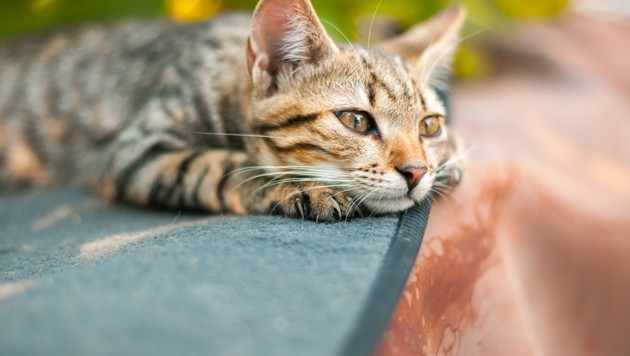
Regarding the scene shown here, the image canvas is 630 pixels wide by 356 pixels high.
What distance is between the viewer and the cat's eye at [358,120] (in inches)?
61.7

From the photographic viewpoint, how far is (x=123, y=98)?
2.41m

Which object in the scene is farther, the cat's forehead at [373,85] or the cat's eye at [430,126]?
the cat's eye at [430,126]

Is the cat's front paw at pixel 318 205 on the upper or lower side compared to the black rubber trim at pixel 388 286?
lower

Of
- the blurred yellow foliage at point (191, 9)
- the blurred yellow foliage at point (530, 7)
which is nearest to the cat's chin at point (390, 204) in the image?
the blurred yellow foliage at point (530, 7)

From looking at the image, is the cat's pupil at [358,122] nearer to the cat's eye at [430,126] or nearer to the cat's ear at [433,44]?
the cat's eye at [430,126]

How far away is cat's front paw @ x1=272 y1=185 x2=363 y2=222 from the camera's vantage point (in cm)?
146

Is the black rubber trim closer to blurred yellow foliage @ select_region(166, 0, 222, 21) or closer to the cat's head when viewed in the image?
the cat's head

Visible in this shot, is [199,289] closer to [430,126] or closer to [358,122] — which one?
[358,122]

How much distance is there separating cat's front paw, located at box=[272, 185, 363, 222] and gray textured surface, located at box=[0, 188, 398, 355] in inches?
1.5

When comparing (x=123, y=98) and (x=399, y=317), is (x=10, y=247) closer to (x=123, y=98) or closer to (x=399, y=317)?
(x=123, y=98)

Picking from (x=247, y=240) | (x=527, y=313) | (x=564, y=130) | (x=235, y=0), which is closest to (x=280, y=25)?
(x=247, y=240)

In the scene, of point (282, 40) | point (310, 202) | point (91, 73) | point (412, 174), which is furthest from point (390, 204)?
point (91, 73)

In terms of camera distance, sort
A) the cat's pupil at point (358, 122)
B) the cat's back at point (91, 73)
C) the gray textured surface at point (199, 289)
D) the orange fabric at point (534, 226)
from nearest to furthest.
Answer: the gray textured surface at point (199, 289) < the orange fabric at point (534, 226) < the cat's pupil at point (358, 122) < the cat's back at point (91, 73)

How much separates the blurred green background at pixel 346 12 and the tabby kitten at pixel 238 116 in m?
0.16
